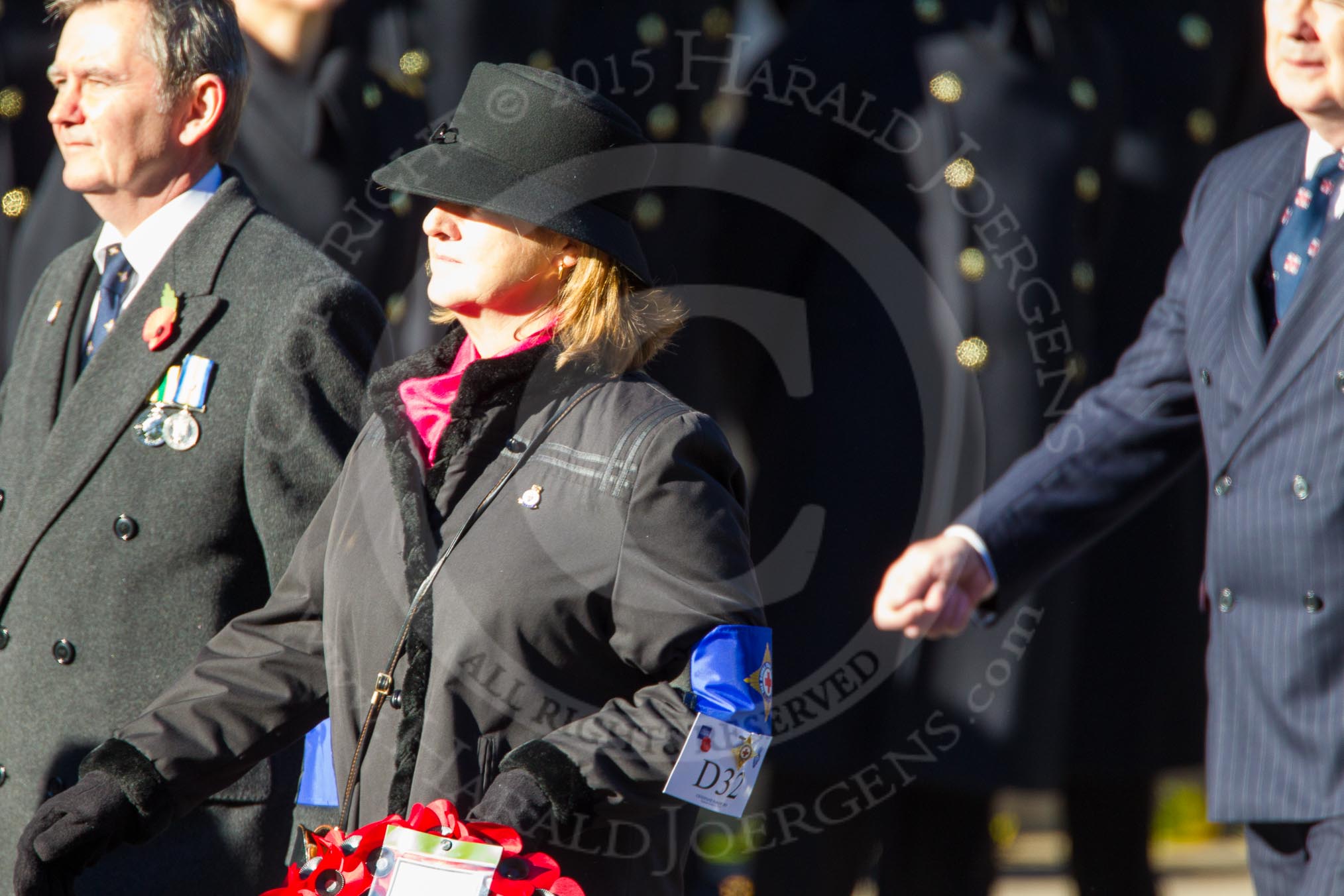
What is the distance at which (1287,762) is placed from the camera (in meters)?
2.04

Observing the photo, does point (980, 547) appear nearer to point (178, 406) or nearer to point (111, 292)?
point (178, 406)

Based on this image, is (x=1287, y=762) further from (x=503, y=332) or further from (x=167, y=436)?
(x=167, y=436)

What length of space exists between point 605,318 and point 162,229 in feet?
2.87

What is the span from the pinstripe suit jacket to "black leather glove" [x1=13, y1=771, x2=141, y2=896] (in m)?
1.12

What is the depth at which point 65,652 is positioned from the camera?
7.77 ft

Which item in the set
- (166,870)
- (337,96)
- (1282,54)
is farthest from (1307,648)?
(337,96)

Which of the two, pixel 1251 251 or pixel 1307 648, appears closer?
pixel 1307 648

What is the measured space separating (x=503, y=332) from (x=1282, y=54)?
3.42ft

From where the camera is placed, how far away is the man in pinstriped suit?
2.01 m

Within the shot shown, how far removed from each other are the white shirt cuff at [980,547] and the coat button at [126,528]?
3.68 ft

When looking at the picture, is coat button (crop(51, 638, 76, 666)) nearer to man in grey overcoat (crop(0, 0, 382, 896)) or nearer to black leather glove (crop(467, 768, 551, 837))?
man in grey overcoat (crop(0, 0, 382, 896))

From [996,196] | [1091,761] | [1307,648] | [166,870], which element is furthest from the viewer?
[1091,761]
